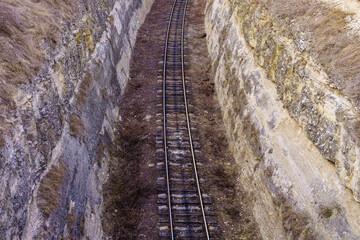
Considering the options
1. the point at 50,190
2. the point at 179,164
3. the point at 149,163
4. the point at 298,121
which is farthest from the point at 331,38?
the point at 50,190

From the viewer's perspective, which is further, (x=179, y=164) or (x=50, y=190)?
(x=179, y=164)

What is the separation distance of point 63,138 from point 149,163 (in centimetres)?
482

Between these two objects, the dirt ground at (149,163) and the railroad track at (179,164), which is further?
the dirt ground at (149,163)

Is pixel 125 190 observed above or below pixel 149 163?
below

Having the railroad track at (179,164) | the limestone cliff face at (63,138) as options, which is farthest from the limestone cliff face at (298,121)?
the limestone cliff face at (63,138)

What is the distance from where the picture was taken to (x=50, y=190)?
859 cm

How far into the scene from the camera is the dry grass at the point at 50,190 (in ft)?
27.0

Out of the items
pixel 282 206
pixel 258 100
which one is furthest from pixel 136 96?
pixel 282 206

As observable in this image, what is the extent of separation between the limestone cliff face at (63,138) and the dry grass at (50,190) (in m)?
Result: 0.03

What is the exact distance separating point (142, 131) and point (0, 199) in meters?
9.26

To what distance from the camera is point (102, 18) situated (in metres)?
16.8

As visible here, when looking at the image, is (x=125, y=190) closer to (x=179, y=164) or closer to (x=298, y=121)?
(x=179, y=164)

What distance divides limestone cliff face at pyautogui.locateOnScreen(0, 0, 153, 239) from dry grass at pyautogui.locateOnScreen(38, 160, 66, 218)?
0.03m

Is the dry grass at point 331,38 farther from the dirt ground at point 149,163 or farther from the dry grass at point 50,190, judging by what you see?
the dry grass at point 50,190
